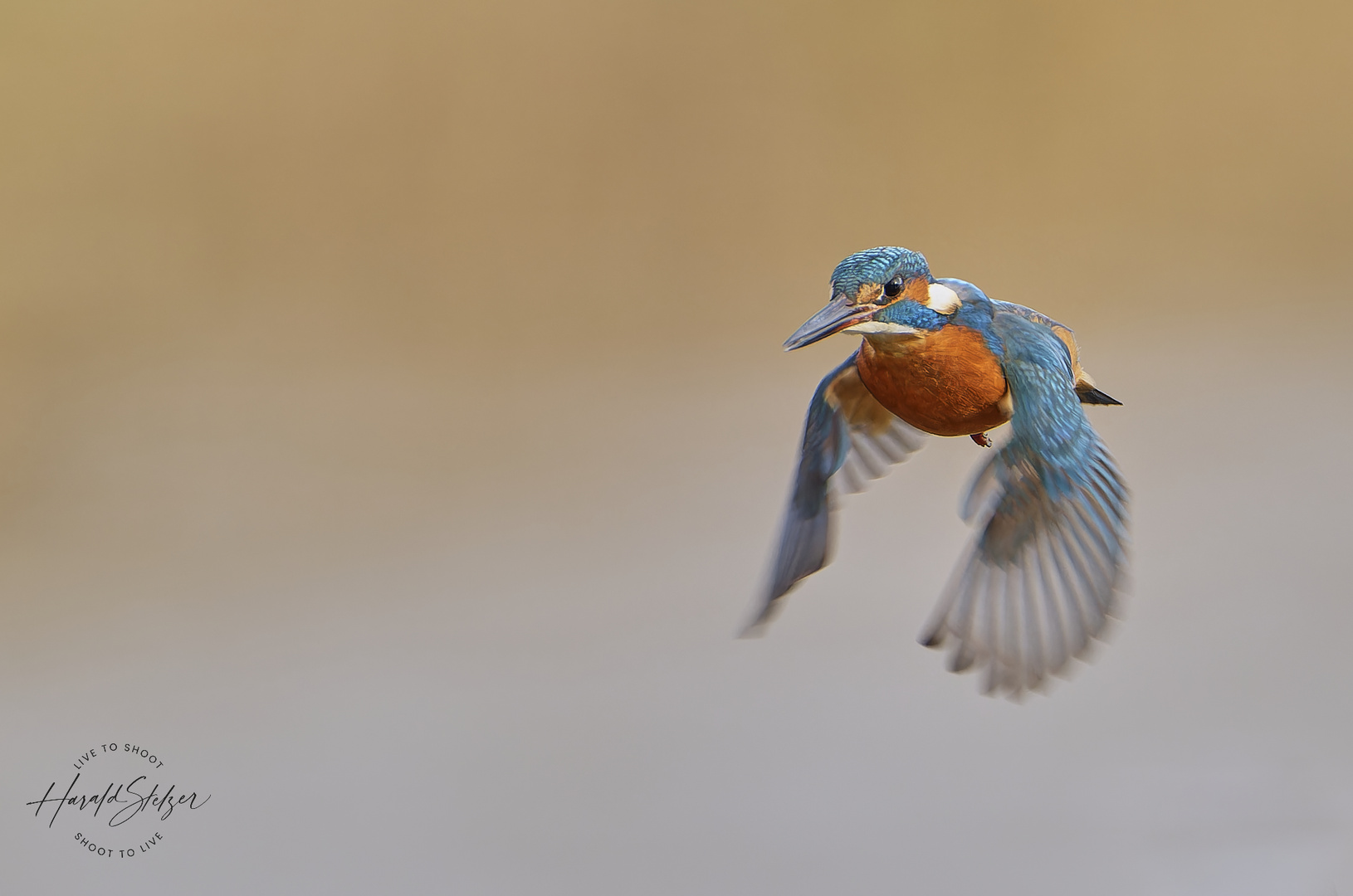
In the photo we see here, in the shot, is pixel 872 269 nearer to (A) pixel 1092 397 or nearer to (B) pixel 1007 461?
(B) pixel 1007 461

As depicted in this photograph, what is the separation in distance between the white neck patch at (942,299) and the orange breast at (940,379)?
11 mm

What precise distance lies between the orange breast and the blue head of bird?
0.05ft

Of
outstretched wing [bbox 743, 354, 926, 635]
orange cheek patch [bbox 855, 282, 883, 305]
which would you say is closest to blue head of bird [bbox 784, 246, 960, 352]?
orange cheek patch [bbox 855, 282, 883, 305]

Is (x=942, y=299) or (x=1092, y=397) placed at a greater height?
(x=1092, y=397)

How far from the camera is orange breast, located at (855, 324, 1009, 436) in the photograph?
569mm

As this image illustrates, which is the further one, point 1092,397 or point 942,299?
point 1092,397

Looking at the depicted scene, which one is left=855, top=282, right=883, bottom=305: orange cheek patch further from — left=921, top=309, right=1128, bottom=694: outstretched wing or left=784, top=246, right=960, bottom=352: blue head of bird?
left=921, top=309, right=1128, bottom=694: outstretched wing

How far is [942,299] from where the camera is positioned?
1.89ft

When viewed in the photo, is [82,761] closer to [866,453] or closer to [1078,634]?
[866,453]

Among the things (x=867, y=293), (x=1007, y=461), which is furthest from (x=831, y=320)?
(x=1007, y=461)

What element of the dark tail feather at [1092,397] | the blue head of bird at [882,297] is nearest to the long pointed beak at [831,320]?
the blue head of bird at [882,297]

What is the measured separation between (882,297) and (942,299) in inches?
2.2

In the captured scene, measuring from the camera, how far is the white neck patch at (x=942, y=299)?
569 mm

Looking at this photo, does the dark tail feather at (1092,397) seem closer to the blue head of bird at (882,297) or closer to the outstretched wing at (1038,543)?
the outstretched wing at (1038,543)
